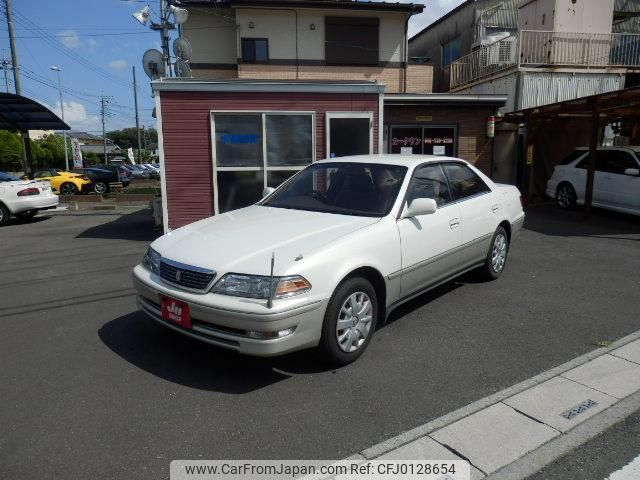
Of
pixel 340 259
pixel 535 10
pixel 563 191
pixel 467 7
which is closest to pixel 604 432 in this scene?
pixel 340 259

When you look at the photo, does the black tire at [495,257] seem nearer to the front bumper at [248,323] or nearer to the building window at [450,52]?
the front bumper at [248,323]

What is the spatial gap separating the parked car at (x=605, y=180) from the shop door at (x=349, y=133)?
5691 mm

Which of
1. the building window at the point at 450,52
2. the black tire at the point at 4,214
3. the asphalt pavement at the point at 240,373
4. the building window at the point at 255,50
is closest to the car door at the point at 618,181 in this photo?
the asphalt pavement at the point at 240,373

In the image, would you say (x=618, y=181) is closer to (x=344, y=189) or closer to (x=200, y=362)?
(x=344, y=189)

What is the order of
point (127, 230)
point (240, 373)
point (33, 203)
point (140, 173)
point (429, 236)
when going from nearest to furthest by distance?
point (240, 373) → point (429, 236) → point (127, 230) → point (33, 203) → point (140, 173)

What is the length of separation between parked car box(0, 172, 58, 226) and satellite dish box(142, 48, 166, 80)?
175 inches

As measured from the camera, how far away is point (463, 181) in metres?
5.18

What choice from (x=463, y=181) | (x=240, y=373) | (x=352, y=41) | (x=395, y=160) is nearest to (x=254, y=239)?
(x=240, y=373)

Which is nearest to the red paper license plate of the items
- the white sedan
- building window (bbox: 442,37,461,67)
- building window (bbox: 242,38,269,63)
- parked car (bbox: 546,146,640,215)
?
the white sedan

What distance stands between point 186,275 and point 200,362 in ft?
2.49

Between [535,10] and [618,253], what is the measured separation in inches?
522

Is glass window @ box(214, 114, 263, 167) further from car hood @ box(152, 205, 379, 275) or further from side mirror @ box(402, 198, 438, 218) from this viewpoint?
side mirror @ box(402, 198, 438, 218)

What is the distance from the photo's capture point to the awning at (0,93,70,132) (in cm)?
1290

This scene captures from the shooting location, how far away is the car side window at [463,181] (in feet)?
16.4
